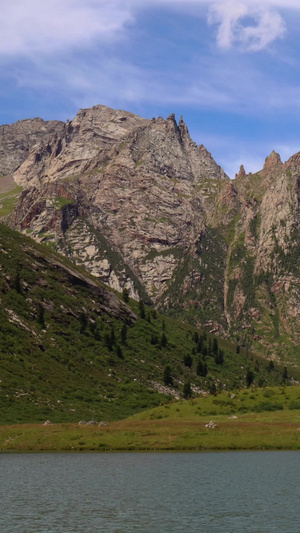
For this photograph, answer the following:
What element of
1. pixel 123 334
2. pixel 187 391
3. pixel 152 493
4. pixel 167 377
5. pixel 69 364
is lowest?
pixel 152 493

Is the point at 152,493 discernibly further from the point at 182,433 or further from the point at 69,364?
the point at 69,364

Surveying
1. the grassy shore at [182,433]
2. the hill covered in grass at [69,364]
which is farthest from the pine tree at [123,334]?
the grassy shore at [182,433]

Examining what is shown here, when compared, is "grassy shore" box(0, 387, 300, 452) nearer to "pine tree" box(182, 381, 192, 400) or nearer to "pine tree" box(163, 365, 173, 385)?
"pine tree" box(182, 381, 192, 400)

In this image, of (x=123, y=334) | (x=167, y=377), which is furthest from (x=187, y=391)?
(x=123, y=334)

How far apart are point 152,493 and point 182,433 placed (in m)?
39.9

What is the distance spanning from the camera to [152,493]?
50156 millimetres

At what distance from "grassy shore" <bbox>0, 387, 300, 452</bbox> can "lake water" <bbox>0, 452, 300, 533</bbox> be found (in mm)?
7840

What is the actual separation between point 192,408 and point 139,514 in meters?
68.4

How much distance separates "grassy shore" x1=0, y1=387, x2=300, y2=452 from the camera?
280 feet

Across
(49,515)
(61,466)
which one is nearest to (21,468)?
(61,466)

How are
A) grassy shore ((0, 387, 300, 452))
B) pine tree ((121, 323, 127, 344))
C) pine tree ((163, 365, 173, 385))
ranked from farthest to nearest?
pine tree ((121, 323, 127, 344))
pine tree ((163, 365, 173, 385))
grassy shore ((0, 387, 300, 452))

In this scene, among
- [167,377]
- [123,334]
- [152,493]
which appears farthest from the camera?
[123,334]

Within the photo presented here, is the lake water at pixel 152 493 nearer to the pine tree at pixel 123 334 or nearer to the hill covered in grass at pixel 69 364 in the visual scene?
the hill covered in grass at pixel 69 364

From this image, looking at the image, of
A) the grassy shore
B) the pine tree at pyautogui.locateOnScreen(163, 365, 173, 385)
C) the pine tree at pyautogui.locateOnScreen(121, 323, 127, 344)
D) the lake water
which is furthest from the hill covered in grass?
the lake water
